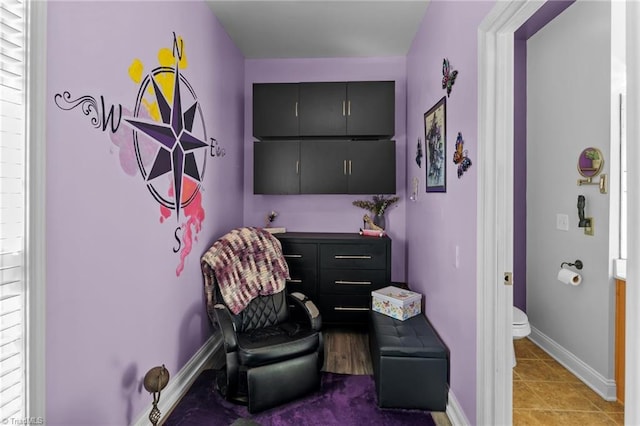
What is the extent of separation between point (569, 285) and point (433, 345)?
1.35 meters

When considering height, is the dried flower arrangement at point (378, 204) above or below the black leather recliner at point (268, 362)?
above

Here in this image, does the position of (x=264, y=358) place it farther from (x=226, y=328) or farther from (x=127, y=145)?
(x=127, y=145)

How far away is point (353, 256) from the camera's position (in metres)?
2.96

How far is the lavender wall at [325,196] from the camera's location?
3367mm

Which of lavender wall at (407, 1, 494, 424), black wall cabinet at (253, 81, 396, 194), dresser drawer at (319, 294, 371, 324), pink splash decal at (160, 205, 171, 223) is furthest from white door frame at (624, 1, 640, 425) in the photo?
black wall cabinet at (253, 81, 396, 194)

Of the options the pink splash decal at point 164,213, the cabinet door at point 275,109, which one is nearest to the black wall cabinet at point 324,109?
the cabinet door at point 275,109

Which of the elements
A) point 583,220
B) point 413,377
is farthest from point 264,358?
point 583,220

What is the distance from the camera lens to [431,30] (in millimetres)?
2396

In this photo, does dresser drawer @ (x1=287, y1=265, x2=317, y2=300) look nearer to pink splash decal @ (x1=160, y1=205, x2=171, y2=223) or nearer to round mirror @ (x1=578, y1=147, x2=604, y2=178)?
pink splash decal @ (x1=160, y1=205, x2=171, y2=223)

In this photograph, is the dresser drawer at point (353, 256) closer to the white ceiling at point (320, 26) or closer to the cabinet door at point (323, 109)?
the cabinet door at point (323, 109)

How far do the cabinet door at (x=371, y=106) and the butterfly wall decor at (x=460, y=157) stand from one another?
4.15ft

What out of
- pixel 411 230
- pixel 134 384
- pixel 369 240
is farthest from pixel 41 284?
pixel 411 230

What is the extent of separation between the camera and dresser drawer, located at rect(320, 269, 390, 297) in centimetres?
293

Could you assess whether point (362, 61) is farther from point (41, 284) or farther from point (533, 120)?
point (41, 284)
